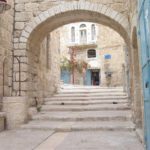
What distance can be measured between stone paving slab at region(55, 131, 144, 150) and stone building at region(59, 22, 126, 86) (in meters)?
14.6

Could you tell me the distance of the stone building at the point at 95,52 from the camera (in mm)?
20277

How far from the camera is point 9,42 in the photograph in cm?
608

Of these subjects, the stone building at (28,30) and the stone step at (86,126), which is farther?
the stone building at (28,30)

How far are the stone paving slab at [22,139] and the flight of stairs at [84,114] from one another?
1.31 feet

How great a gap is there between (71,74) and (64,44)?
411cm

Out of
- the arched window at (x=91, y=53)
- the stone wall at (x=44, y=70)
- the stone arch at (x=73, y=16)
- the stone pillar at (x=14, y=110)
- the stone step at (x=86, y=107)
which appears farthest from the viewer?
the arched window at (x=91, y=53)

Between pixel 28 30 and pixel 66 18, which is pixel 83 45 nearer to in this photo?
pixel 66 18

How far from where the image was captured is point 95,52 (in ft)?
73.7

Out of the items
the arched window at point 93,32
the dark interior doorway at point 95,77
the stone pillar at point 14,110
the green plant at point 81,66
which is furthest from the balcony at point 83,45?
the stone pillar at point 14,110

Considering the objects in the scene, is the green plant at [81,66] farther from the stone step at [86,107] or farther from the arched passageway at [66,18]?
the arched passageway at [66,18]

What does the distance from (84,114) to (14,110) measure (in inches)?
73.3

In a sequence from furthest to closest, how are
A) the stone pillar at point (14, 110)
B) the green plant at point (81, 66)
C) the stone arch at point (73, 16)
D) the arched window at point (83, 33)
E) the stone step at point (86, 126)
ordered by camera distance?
the arched window at point (83, 33), the green plant at point (81, 66), the stone arch at point (73, 16), the stone pillar at point (14, 110), the stone step at point (86, 126)

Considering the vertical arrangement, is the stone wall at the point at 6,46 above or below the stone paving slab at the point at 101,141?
above

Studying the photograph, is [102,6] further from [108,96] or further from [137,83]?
[108,96]
